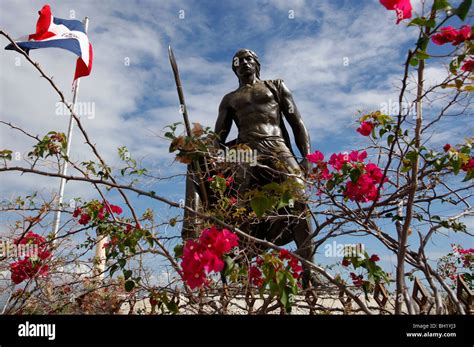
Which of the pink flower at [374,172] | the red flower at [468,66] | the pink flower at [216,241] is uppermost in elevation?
the red flower at [468,66]

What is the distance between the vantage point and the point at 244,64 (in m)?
4.96

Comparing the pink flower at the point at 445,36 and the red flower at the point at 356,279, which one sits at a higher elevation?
the pink flower at the point at 445,36

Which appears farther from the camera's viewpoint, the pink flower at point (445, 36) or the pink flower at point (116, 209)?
the pink flower at point (116, 209)

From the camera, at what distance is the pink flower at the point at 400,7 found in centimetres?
143

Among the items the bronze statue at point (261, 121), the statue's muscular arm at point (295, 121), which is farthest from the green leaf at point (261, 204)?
the statue's muscular arm at point (295, 121)

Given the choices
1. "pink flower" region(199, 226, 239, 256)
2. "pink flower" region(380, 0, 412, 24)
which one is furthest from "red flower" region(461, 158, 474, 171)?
"pink flower" region(199, 226, 239, 256)

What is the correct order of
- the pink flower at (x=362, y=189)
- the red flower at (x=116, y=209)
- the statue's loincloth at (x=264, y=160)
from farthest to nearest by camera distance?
the statue's loincloth at (x=264, y=160), the red flower at (x=116, y=209), the pink flower at (x=362, y=189)

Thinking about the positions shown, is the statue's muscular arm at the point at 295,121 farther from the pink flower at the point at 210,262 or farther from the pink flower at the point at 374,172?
the pink flower at the point at 210,262

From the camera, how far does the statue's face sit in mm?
4953

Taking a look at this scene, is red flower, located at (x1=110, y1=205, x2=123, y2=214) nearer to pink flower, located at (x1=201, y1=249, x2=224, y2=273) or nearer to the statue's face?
pink flower, located at (x1=201, y1=249, x2=224, y2=273)

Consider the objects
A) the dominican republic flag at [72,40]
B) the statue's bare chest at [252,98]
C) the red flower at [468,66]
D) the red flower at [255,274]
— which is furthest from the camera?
the statue's bare chest at [252,98]

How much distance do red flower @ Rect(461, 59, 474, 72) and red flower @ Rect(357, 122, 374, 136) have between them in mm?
604

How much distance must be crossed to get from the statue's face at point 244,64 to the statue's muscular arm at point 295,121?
440 mm

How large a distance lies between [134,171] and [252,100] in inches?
107
